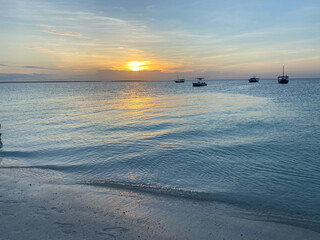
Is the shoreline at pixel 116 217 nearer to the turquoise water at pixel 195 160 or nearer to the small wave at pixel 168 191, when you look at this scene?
the small wave at pixel 168 191

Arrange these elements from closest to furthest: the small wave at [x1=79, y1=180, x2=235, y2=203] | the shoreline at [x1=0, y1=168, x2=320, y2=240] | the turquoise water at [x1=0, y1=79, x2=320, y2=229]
→ 1. the shoreline at [x1=0, y1=168, x2=320, y2=240]
2. the small wave at [x1=79, y1=180, x2=235, y2=203]
3. the turquoise water at [x1=0, y1=79, x2=320, y2=229]

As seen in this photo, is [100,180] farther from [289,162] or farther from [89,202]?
[289,162]

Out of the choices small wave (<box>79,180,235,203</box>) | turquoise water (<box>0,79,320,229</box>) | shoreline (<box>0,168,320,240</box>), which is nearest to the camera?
shoreline (<box>0,168,320,240</box>)

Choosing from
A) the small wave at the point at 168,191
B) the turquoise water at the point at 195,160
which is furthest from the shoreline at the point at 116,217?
the turquoise water at the point at 195,160

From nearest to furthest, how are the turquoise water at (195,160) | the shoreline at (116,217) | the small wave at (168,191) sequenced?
the shoreline at (116,217) < the small wave at (168,191) < the turquoise water at (195,160)

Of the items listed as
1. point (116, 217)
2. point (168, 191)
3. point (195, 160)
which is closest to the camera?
point (116, 217)

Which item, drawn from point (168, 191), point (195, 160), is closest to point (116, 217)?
point (168, 191)

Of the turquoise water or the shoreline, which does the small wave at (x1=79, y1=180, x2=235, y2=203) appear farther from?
the shoreline

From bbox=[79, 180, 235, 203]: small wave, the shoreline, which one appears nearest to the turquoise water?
bbox=[79, 180, 235, 203]: small wave

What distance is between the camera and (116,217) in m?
7.30

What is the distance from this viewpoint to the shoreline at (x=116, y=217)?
6438mm

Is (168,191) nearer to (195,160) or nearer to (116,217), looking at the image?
(116,217)

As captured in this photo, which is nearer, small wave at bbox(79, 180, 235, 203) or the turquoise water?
small wave at bbox(79, 180, 235, 203)

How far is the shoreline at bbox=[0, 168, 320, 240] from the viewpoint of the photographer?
6.44 meters
